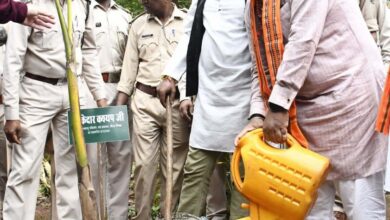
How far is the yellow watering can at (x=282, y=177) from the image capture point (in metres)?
3.17

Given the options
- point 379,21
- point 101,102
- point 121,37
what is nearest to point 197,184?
point 101,102

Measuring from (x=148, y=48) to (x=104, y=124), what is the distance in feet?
4.53

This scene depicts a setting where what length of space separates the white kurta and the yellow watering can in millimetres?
1108

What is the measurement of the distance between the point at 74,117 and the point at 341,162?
1.36m

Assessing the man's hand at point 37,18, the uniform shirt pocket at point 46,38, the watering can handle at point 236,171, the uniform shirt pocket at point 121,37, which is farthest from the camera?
the uniform shirt pocket at point 121,37

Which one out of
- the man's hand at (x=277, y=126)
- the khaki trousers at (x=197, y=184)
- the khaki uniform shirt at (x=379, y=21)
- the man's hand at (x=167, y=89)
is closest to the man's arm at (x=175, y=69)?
the man's hand at (x=167, y=89)

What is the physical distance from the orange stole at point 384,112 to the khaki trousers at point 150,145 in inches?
94.0

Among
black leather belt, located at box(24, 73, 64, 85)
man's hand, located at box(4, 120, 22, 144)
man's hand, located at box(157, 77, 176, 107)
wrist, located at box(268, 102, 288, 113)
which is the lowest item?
man's hand, located at box(4, 120, 22, 144)

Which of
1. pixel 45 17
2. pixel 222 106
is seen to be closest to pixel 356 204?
pixel 222 106

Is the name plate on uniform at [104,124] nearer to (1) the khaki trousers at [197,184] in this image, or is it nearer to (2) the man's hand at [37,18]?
(1) the khaki trousers at [197,184]


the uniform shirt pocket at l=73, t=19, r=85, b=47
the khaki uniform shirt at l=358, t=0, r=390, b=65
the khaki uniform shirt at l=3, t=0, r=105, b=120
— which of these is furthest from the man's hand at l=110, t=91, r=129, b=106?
the khaki uniform shirt at l=358, t=0, r=390, b=65

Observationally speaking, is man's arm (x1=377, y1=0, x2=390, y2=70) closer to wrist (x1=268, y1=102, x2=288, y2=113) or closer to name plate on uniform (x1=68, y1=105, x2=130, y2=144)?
name plate on uniform (x1=68, y1=105, x2=130, y2=144)

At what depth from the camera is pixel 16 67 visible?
4.72m

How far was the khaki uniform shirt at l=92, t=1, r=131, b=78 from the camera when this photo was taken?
594cm
